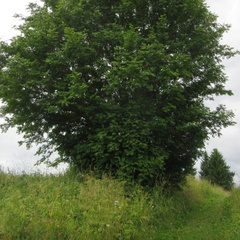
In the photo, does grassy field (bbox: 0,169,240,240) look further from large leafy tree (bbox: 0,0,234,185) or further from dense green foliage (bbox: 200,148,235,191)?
dense green foliage (bbox: 200,148,235,191)

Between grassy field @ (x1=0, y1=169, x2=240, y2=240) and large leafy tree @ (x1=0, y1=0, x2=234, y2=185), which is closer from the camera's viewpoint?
grassy field @ (x1=0, y1=169, x2=240, y2=240)

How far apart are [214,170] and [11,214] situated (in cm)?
3798

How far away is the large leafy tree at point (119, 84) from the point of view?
10.5 m

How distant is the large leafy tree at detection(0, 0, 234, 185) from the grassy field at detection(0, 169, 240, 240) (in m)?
1.32

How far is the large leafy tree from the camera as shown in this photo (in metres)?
10.5

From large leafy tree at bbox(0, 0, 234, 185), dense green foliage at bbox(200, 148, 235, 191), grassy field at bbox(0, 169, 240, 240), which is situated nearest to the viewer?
grassy field at bbox(0, 169, 240, 240)

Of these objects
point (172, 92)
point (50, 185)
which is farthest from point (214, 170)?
point (50, 185)

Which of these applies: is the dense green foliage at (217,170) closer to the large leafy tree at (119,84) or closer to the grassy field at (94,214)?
the large leafy tree at (119,84)

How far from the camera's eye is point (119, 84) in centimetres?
1039

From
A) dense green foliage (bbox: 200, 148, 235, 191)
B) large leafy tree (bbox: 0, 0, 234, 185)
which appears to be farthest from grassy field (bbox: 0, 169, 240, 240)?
dense green foliage (bbox: 200, 148, 235, 191)

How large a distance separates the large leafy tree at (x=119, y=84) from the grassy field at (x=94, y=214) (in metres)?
1.32

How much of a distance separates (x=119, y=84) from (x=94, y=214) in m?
4.66

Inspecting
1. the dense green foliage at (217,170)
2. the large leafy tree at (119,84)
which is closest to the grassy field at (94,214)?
the large leafy tree at (119,84)

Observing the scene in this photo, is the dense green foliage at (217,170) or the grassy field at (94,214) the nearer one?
the grassy field at (94,214)
